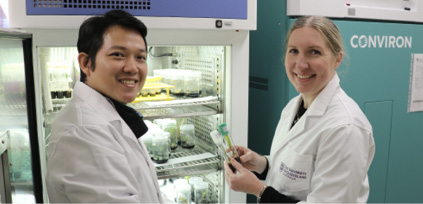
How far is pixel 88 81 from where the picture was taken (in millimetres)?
1306

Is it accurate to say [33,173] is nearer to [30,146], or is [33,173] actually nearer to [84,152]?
[30,146]

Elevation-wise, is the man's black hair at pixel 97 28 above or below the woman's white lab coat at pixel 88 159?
above

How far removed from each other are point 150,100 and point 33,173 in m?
0.82

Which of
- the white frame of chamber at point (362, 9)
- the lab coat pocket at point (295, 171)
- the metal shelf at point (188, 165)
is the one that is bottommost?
the metal shelf at point (188, 165)

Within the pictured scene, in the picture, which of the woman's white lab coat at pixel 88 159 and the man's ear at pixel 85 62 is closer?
the woman's white lab coat at pixel 88 159

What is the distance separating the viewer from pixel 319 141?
1.40 metres

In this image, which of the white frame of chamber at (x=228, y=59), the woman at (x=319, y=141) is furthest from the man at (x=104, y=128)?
the woman at (x=319, y=141)

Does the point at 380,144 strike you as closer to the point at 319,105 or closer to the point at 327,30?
the point at 319,105

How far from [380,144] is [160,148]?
1518 mm

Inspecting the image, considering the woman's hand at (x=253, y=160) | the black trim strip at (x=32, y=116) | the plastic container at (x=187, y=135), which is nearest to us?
the black trim strip at (x=32, y=116)

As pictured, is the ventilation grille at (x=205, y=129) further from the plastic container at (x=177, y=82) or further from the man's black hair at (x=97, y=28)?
the man's black hair at (x=97, y=28)

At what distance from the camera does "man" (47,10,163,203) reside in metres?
1.07

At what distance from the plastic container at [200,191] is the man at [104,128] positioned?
3.05 ft

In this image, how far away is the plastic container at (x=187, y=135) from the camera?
2.36 metres
